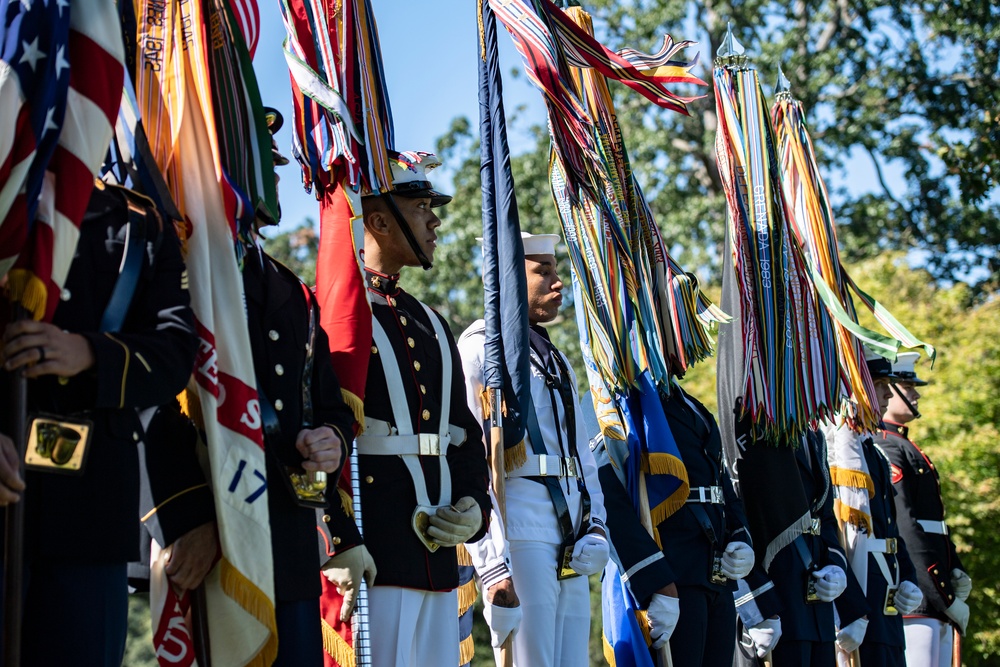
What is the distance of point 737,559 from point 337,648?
92.7 inches

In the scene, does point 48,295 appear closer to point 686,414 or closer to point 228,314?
point 228,314

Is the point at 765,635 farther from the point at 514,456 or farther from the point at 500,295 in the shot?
the point at 500,295

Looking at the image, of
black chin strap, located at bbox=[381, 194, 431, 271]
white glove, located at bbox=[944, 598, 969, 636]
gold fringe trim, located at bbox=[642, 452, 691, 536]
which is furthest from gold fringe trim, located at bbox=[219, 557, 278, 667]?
white glove, located at bbox=[944, 598, 969, 636]

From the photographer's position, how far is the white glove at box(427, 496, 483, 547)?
4242mm

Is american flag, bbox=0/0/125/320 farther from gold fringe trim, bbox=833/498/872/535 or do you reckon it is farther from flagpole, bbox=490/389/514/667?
gold fringe trim, bbox=833/498/872/535

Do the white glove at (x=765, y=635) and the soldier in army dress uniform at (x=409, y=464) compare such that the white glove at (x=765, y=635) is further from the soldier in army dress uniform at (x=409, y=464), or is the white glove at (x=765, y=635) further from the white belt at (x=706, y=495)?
the soldier in army dress uniform at (x=409, y=464)

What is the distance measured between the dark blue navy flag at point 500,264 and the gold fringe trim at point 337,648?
1.23m

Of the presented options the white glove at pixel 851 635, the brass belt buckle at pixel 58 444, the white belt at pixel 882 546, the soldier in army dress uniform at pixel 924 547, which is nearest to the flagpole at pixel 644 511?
the white glove at pixel 851 635

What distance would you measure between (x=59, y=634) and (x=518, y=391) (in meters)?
2.50

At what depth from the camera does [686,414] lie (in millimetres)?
6148

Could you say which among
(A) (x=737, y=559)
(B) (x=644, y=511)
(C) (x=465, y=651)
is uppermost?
(B) (x=644, y=511)

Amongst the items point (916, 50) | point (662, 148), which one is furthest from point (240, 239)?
point (916, 50)

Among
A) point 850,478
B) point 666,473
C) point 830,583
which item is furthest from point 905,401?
point 666,473

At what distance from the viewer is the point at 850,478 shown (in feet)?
24.7
